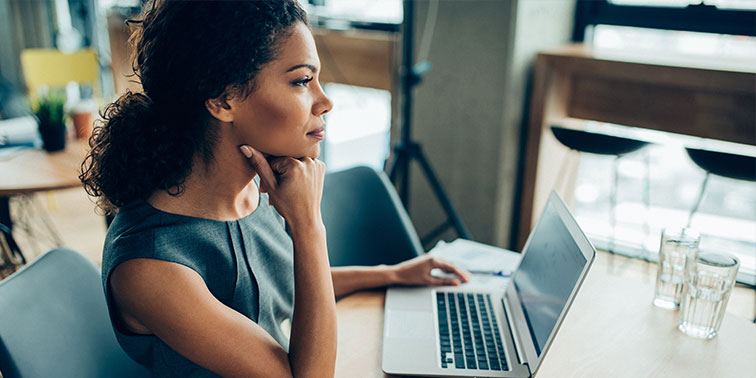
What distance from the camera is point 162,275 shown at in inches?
37.7

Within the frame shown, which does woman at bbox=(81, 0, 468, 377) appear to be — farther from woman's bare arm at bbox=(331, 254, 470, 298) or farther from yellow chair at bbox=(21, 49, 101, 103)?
yellow chair at bbox=(21, 49, 101, 103)

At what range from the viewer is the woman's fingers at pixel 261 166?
108cm

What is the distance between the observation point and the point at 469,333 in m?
1.17

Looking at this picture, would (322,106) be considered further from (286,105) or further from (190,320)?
(190,320)

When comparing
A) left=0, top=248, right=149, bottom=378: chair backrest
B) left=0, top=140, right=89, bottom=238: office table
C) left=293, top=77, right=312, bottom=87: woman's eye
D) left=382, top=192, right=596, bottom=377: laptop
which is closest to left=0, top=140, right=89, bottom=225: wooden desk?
left=0, top=140, right=89, bottom=238: office table

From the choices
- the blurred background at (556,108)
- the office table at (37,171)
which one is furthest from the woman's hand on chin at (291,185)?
the blurred background at (556,108)

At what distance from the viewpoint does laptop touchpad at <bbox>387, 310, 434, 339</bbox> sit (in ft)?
3.80

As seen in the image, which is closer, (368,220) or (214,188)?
(214,188)

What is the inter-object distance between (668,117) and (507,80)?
0.70 meters

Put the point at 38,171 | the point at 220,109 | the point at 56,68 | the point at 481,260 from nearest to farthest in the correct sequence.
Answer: the point at 220,109
the point at 481,260
the point at 38,171
the point at 56,68

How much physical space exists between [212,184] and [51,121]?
1.60m

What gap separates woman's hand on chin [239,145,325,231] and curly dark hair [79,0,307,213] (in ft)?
0.33

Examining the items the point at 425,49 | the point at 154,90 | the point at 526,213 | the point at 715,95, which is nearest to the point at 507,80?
the point at 425,49

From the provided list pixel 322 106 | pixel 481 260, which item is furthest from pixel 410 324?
pixel 322 106
